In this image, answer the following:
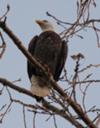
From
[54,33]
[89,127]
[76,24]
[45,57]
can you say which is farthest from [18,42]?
[54,33]

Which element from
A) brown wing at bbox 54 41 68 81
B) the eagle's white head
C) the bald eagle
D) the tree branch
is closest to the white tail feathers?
the bald eagle

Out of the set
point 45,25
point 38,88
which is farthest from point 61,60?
point 45,25

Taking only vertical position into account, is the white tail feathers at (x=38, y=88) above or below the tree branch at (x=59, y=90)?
below

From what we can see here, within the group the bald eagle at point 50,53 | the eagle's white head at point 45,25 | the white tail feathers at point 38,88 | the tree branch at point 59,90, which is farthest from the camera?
the eagle's white head at point 45,25

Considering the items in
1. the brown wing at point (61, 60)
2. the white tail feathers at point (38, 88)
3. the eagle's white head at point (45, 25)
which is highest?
the eagle's white head at point (45, 25)

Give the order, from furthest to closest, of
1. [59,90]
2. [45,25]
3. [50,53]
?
[45,25], [50,53], [59,90]

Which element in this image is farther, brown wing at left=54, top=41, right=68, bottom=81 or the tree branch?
brown wing at left=54, top=41, right=68, bottom=81

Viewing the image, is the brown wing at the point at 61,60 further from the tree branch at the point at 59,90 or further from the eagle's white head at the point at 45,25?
the tree branch at the point at 59,90

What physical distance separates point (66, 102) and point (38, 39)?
96.2 inches

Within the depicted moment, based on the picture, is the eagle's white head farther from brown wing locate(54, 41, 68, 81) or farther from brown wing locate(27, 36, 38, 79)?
brown wing locate(54, 41, 68, 81)

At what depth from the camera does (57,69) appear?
222 inches

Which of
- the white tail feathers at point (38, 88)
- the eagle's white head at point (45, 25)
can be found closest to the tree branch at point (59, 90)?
the white tail feathers at point (38, 88)

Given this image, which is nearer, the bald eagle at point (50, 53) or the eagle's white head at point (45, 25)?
the bald eagle at point (50, 53)

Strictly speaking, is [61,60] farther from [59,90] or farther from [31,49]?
[59,90]
